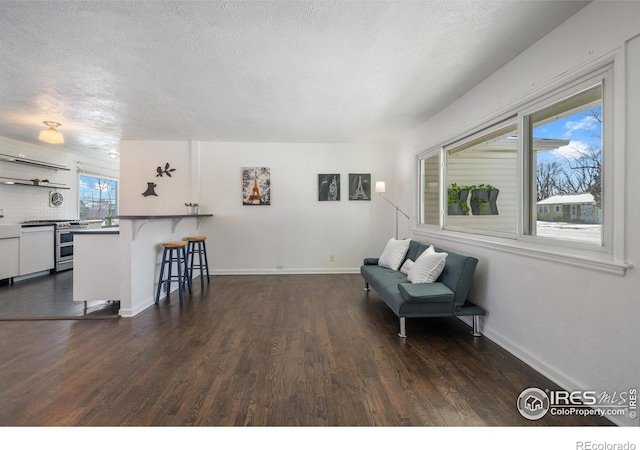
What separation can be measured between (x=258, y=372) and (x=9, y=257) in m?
5.53

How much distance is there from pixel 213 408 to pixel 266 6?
259 centimetres

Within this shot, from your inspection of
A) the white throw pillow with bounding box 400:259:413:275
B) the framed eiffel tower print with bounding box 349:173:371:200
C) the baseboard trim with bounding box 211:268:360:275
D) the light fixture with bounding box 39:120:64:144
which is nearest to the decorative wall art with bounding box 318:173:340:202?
the framed eiffel tower print with bounding box 349:173:371:200

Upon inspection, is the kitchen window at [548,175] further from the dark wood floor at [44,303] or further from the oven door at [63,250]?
the oven door at [63,250]

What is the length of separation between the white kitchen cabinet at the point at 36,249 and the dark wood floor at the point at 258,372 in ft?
8.98

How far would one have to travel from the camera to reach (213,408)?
70.2 inches

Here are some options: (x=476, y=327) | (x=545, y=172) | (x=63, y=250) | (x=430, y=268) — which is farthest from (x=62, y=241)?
(x=545, y=172)

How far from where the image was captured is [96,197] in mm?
7508

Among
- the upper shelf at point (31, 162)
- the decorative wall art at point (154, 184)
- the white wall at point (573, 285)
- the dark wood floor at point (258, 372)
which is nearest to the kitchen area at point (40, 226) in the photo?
the upper shelf at point (31, 162)

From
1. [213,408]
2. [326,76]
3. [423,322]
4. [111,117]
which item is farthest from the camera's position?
[111,117]

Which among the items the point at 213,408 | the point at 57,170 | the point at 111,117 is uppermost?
the point at 111,117

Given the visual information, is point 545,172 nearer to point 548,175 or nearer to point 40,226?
point 548,175

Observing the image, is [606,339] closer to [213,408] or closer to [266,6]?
[213,408]

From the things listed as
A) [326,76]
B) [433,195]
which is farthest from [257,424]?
[433,195]

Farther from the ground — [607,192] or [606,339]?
[607,192]
